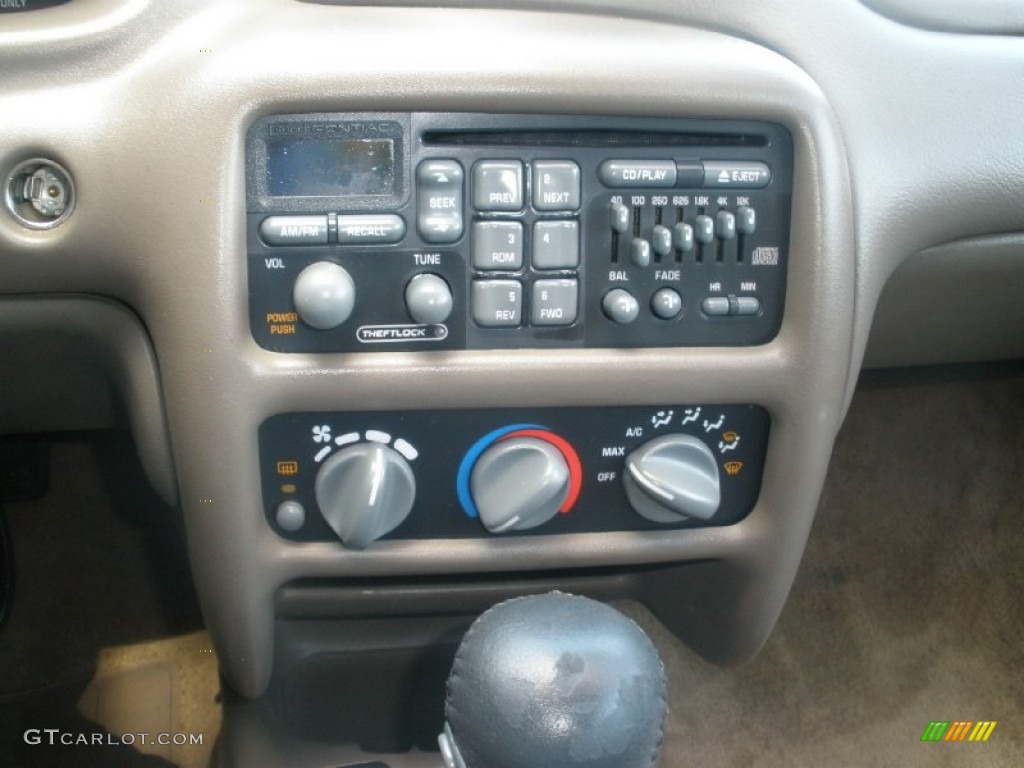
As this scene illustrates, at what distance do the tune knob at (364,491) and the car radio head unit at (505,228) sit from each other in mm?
81

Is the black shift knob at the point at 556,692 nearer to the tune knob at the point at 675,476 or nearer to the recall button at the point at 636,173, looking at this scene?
the tune knob at the point at 675,476

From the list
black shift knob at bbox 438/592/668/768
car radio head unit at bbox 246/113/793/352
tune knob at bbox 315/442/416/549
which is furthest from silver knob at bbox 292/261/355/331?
black shift knob at bbox 438/592/668/768

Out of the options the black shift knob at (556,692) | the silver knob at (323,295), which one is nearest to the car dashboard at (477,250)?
the silver knob at (323,295)

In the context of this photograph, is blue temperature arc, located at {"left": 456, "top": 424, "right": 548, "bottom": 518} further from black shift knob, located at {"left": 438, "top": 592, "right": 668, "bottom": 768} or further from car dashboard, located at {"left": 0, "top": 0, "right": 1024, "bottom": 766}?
black shift knob, located at {"left": 438, "top": 592, "right": 668, "bottom": 768}

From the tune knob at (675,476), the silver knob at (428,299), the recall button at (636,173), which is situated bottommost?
the tune knob at (675,476)

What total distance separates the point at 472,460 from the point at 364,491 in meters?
0.09

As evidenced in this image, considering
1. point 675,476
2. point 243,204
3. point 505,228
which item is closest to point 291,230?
point 243,204

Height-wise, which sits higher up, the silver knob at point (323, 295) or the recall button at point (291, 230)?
the recall button at point (291, 230)

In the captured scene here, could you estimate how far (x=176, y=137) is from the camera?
66 cm

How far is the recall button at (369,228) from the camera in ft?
2.22

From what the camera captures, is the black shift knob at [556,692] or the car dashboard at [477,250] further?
the car dashboard at [477,250]

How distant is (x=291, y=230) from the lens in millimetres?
671

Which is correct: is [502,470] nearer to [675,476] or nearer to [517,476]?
[517,476]

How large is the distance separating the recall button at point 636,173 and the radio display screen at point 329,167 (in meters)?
0.15
